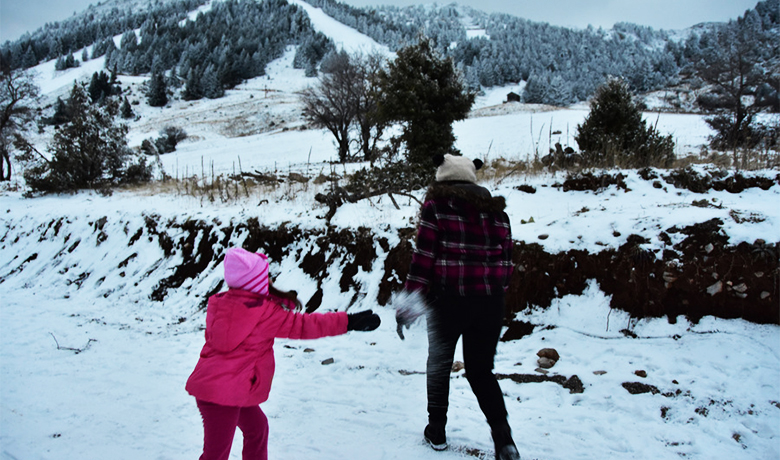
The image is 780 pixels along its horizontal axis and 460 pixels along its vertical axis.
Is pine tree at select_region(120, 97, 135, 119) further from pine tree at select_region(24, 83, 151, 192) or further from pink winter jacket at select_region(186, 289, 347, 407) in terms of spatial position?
pink winter jacket at select_region(186, 289, 347, 407)

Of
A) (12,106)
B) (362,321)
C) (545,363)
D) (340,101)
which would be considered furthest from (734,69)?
(12,106)

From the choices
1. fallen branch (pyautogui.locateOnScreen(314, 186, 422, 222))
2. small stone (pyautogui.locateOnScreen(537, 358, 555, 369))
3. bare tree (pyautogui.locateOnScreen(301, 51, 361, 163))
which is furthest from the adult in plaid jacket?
bare tree (pyautogui.locateOnScreen(301, 51, 361, 163))

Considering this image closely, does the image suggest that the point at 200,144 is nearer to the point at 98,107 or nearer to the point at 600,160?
the point at 98,107

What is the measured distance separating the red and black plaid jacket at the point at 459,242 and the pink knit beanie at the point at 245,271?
0.81 metres

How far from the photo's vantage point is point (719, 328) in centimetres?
341

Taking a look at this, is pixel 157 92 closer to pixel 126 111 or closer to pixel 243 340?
pixel 126 111

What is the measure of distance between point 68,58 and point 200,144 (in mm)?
83108

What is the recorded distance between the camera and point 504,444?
6.96 feet

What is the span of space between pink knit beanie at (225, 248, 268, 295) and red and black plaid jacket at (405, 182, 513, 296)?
81 centimetres

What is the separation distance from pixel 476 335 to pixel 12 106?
89.9 ft

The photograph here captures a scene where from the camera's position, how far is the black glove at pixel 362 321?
205 centimetres

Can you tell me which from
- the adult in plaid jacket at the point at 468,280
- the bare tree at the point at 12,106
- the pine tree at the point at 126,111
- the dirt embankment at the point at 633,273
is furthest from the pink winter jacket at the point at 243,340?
the pine tree at the point at 126,111

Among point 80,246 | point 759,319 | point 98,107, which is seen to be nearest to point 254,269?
point 759,319

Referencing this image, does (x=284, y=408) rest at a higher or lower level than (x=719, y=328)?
lower
